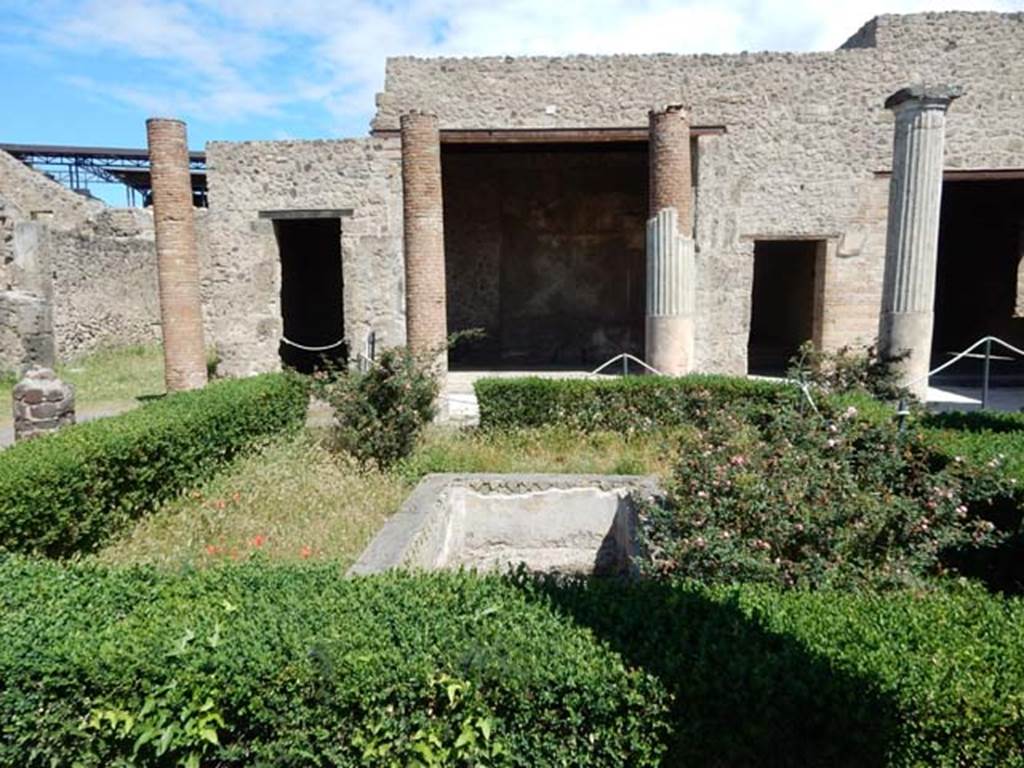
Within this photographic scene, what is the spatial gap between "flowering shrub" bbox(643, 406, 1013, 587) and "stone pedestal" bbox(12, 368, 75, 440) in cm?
607

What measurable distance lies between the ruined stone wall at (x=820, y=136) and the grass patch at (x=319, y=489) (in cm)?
580

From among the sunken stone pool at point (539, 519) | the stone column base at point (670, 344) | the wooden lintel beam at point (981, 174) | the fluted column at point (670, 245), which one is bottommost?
the sunken stone pool at point (539, 519)

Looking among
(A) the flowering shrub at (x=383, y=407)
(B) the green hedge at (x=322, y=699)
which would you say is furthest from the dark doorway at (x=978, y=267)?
(B) the green hedge at (x=322, y=699)

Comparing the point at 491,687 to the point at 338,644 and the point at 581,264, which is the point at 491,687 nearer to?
the point at 338,644

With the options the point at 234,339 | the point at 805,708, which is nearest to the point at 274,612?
the point at 805,708

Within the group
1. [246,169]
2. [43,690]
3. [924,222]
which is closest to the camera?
[43,690]

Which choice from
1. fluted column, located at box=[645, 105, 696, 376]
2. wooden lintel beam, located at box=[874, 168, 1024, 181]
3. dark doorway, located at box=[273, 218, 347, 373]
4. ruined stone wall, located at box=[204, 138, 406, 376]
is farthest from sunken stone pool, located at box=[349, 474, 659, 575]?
wooden lintel beam, located at box=[874, 168, 1024, 181]

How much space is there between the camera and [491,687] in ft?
7.56

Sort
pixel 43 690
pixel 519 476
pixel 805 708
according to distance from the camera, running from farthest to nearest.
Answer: pixel 519 476, pixel 43 690, pixel 805 708

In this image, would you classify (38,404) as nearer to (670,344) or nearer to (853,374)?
(670,344)

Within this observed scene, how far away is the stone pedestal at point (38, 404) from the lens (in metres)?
7.12

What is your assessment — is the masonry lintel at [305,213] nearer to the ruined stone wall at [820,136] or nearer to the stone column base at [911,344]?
the ruined stone wall at [820,136]

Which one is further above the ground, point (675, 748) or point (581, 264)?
point (581, 264)

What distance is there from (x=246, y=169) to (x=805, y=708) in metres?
11.8
